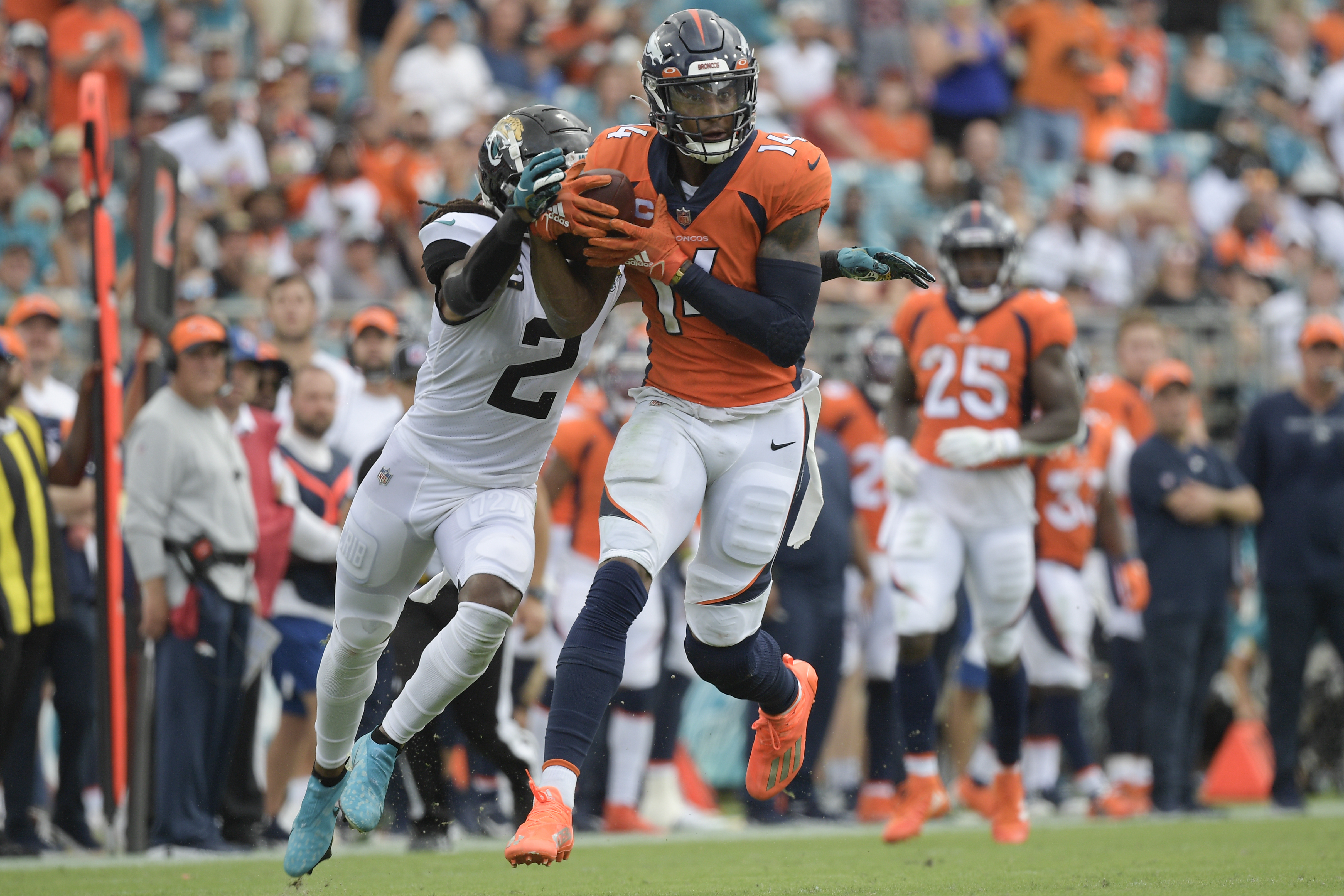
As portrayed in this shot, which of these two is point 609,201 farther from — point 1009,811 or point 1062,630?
point 1062,630

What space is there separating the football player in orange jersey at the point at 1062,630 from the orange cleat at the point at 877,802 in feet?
1.71

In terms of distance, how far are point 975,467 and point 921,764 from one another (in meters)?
1.32

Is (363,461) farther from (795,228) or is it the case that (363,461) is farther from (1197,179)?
(1197,179)

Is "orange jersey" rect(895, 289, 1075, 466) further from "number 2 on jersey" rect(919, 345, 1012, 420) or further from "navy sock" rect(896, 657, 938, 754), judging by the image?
"navy sock" rect(896, 657, 938, 754)

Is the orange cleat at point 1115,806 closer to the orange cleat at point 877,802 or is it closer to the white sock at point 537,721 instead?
the orange cleat at point 877,802

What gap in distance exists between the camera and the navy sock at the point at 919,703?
7.41 meters

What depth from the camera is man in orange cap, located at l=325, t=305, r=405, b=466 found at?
8859mm

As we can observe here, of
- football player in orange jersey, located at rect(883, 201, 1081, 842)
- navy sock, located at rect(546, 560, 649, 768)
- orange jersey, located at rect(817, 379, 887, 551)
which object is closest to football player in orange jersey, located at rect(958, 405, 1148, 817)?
orange jersey, located at rect(817, 379, 887, 551)

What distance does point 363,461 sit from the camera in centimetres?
736

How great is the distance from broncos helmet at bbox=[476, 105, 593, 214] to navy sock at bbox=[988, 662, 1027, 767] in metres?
3.53

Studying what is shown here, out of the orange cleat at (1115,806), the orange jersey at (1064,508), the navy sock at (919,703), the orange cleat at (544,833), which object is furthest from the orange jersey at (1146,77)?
the orange cleat at (544,833)

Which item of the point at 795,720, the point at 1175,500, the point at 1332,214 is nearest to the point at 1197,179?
the point at 1332,214

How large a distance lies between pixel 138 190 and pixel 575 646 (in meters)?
4.31

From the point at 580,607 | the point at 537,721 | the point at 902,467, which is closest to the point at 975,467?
the point at 902,467
